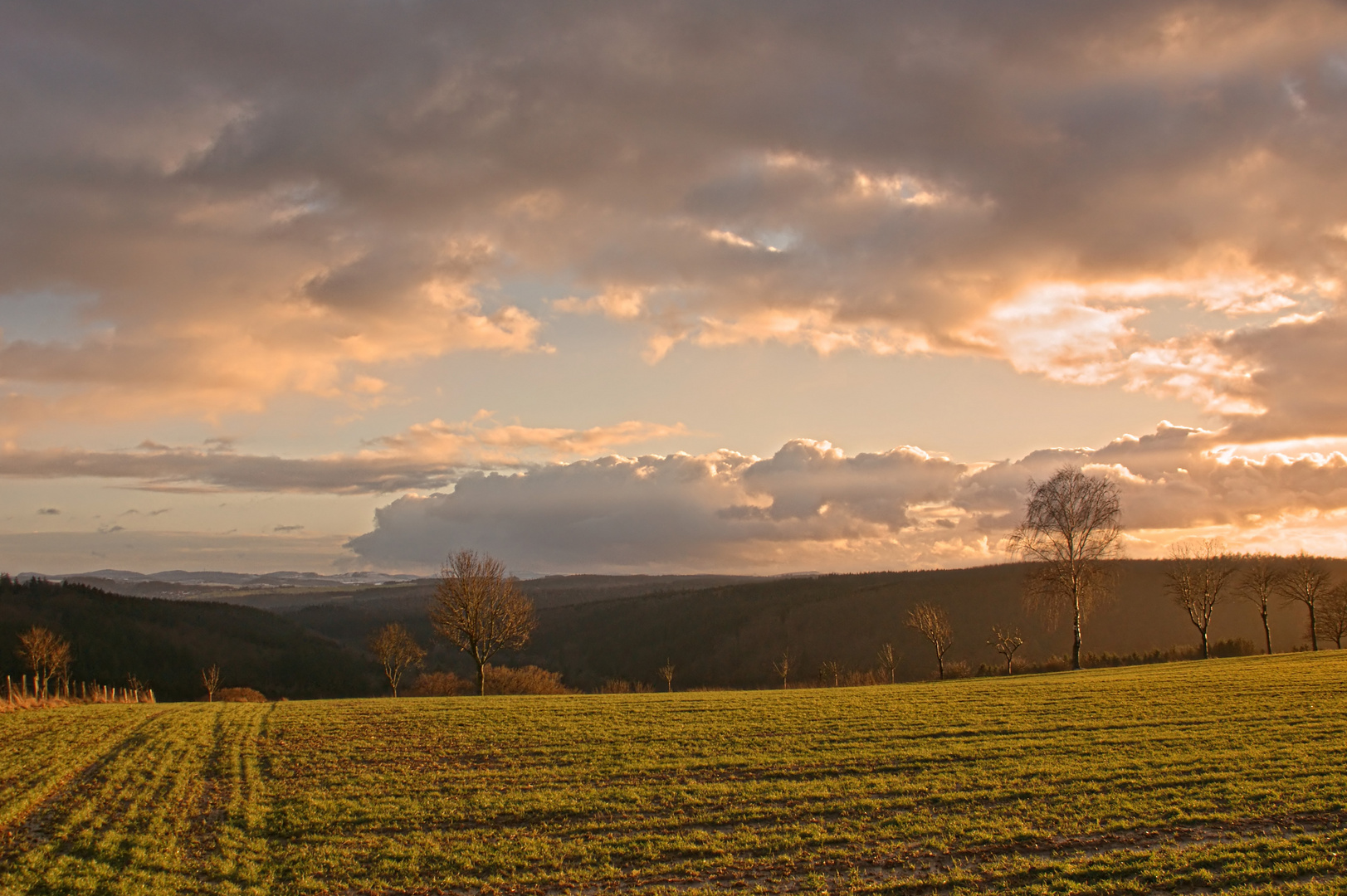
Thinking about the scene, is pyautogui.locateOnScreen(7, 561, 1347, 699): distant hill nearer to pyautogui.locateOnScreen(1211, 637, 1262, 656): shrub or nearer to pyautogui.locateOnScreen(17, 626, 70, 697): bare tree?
pyautogui.locateOnScreen(17, 626, 70, 697): bare tree

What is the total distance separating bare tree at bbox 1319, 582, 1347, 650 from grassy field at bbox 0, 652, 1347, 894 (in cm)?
5553

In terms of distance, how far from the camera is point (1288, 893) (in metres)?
10.7

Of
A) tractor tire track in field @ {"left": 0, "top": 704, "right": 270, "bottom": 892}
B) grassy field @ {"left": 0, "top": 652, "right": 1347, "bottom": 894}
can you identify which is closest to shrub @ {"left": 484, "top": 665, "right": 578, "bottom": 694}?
grassy field @ {"left": 0, "top": 652, "right": 1347, "bottom": 894}

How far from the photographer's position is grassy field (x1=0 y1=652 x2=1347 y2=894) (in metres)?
12.7

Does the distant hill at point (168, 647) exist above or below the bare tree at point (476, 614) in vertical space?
below

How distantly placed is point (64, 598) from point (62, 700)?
391ft

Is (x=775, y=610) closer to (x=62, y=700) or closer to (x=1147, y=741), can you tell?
(x=62, y=700)

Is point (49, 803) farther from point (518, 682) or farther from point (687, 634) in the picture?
point (687, 634)

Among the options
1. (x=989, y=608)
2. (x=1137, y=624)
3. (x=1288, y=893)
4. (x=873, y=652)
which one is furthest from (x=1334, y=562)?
(x=1288, y=893)

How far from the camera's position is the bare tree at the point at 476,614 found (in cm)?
5406

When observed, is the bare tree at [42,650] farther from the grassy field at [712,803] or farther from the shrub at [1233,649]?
the shrub at [1233,649]

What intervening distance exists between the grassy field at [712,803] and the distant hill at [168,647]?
10185 cm

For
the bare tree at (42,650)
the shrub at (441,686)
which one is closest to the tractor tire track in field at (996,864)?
the shrub at (441,686)

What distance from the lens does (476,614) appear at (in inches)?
2127
